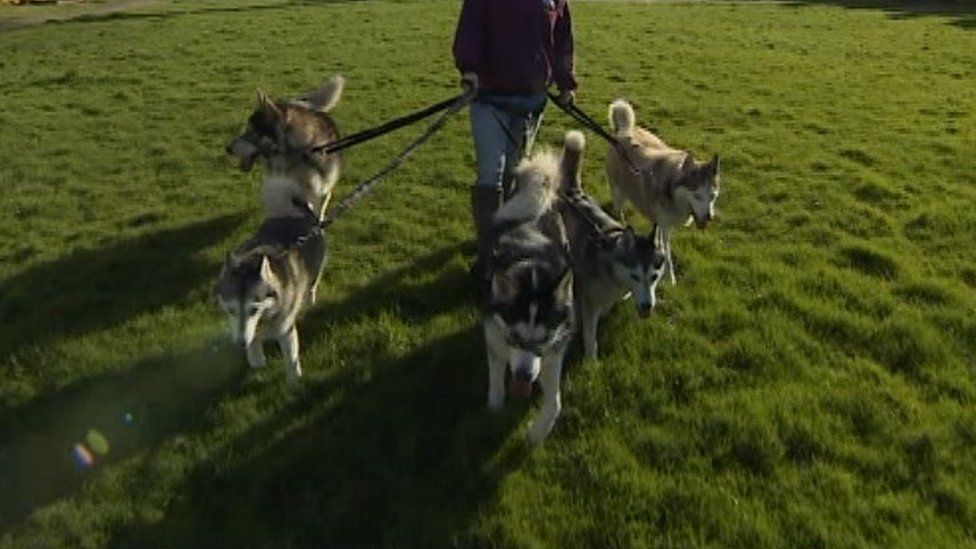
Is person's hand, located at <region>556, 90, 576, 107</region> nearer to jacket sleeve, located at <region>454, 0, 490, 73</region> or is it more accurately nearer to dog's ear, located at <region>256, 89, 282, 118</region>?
jacket sleeve, located at <region>454, 0, 490, 73</region>

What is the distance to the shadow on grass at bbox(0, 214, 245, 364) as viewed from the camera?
A: 289 inches

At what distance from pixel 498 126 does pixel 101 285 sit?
4.01 m

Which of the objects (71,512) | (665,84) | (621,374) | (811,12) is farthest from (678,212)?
(811,12)

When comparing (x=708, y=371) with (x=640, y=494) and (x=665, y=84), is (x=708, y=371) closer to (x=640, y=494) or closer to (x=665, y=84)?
(x=640, y=494)

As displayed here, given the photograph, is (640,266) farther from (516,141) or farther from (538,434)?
(516,141)

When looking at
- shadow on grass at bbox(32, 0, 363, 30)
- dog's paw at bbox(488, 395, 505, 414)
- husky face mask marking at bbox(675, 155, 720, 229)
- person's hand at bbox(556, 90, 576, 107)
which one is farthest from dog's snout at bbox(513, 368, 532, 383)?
shadow on grass at bbox(32, 0, 363, 30)

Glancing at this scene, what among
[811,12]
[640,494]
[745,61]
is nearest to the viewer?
[640,494]

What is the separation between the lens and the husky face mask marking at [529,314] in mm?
4848

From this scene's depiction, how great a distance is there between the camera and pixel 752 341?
644 centimetres

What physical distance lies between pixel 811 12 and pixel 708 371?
2692cm

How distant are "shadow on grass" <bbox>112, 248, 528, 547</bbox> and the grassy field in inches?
0.8

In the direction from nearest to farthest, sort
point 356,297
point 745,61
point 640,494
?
point 640,494 → point 356,297 → point 745,61

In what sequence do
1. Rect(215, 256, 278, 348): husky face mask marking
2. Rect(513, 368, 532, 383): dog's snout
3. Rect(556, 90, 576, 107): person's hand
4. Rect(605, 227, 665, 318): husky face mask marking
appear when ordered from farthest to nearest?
→ Rect(556, 90, 576, 107): person's hand < Rect(605, 227, 665, 318): husky face mask marking < Rect(215, 256, 278, 348): husky face mask marking < Rect(513, 368, 532, 383): dog's snout

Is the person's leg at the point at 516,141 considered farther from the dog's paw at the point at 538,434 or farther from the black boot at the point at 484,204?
the dog's paw at the point at 538,434
